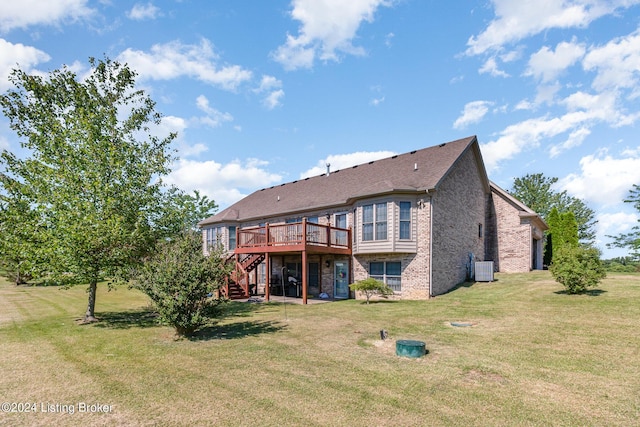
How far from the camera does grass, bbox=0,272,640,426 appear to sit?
5.11 metres

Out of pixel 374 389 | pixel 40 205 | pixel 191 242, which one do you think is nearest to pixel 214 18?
pixel 191 242

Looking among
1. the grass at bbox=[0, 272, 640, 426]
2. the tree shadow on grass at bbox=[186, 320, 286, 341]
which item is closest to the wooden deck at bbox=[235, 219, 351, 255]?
the grass at bbox=[0, 272, 640, 426]

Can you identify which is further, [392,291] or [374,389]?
[392,291]

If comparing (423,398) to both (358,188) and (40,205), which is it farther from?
(358,188)

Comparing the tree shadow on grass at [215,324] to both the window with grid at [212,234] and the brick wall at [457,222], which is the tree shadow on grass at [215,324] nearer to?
the brick wall at [457,222]

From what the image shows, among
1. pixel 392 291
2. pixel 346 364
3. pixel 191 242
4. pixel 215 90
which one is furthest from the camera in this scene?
pixel 392 291

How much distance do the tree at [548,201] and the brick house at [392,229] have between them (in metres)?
21.6

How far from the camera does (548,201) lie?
44.2m

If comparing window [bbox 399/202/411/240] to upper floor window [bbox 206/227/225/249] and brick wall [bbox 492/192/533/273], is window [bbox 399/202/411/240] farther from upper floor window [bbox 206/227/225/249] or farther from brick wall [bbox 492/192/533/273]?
upper floor window [bbox 206/227/225/249]

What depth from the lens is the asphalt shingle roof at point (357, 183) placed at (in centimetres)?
1809

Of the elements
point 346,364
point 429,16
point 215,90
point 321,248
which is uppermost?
point 429,16

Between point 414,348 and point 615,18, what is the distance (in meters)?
13.2

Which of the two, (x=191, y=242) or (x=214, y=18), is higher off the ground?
(x=214, y=18)

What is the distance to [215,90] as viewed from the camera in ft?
49.9
